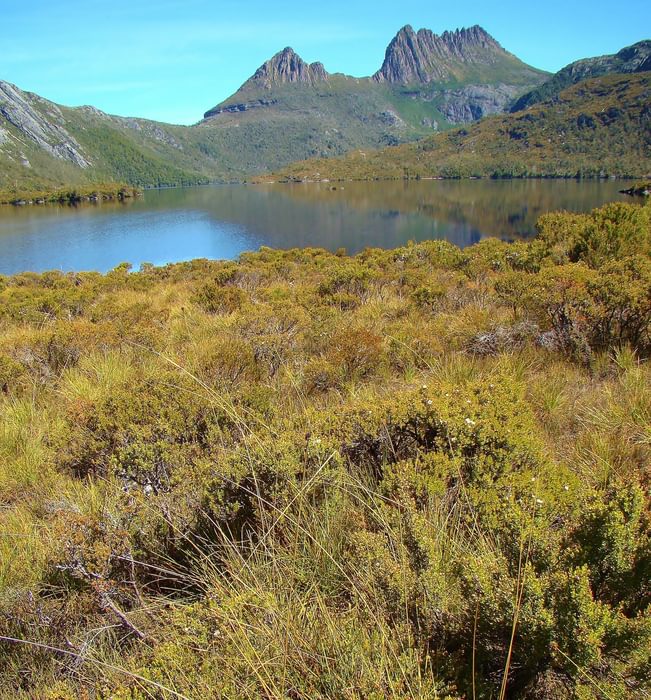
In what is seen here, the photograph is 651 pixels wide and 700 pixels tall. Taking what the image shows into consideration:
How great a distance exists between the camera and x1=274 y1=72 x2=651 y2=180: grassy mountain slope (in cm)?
13612

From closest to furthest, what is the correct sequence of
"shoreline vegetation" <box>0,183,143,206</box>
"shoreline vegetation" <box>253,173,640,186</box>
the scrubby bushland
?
the scrubby bushland, "shoreline vegetation" <box>0,183,143,206</box>, "shoreline vegetation" <box>253,173,640,186</box>

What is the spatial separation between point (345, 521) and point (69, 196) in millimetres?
123995

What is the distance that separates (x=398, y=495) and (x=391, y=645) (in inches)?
30.6

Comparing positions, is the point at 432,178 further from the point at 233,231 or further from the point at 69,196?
the point at 233,231

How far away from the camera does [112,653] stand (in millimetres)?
1604

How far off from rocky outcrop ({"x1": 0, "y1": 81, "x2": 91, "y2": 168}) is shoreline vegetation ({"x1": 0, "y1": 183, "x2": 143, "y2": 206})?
314ft

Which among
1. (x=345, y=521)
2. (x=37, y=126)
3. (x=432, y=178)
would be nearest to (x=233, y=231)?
(x=345, y=521)

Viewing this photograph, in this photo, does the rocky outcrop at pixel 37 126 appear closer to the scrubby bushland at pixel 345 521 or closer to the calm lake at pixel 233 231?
the calm lake at pixel 233 231

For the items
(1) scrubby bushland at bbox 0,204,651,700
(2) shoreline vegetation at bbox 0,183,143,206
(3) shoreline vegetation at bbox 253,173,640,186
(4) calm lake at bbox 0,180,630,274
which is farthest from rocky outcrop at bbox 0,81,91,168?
(1) scrubby bushland at bbox 0,204,651,700

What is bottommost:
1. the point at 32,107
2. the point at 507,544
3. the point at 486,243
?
the point at 507,544

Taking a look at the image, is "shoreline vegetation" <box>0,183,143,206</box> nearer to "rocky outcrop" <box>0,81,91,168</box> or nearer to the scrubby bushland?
"rocky outcrop" <box>0,81,91,168</box>

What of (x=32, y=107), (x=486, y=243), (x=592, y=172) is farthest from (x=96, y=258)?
(x=32, y=107)

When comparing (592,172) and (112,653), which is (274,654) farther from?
(592,172)

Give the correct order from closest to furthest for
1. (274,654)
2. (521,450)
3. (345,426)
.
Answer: (274,654) < (521,450) < (345,426)
